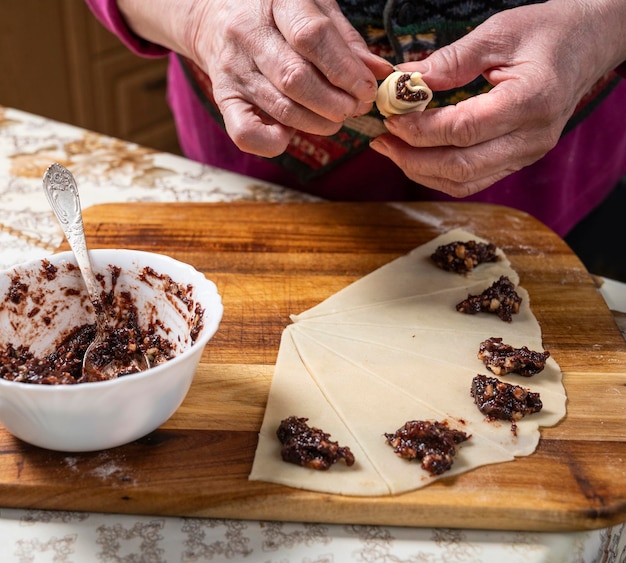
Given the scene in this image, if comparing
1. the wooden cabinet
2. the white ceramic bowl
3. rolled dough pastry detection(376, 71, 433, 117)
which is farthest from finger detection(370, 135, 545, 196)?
the wooden cabinet

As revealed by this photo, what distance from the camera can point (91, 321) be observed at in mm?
1531

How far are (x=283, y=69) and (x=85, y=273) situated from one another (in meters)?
0.60

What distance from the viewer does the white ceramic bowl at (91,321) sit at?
1.13 m

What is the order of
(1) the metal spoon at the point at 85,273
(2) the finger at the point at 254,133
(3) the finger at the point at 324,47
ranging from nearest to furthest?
(1) the metal spoon at the point at 85,273 < (3) the finger at the point at 324,47 < (2) the finger at the point at 254,133

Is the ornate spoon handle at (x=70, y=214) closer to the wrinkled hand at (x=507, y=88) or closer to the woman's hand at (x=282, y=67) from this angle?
the woman's hand at (x=282, y=67)

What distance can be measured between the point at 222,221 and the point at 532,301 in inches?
33.5

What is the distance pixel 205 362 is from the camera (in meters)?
1.51

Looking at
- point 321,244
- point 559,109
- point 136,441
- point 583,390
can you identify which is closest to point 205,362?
point 136,441

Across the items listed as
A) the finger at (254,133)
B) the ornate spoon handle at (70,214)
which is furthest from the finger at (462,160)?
the ornate spoon handle at (70,214)

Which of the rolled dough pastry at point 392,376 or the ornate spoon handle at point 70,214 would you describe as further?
the ornate spoon handle at point 70,214

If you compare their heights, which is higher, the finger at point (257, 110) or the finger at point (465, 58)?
the finger at point (465, 58)

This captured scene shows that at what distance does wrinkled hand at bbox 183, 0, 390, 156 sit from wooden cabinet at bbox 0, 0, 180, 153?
105 inches

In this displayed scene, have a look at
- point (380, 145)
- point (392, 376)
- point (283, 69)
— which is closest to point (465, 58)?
point (380, 145)

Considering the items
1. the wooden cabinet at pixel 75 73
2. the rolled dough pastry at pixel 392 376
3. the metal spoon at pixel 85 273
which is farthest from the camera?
the wooden cabinet at pixel 75 73
